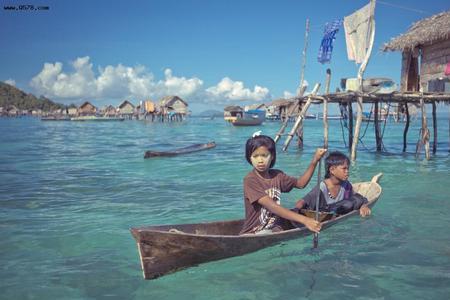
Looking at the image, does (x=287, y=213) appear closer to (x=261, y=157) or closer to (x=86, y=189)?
(x=261, y=157)

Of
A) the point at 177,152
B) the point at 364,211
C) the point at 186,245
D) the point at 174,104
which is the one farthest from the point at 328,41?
the point at 174,104

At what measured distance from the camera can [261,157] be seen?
4.36 meters

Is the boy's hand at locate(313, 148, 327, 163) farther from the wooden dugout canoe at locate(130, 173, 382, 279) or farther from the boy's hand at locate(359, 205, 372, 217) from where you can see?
the boy's hand at locate(359, 205, 372, 217)

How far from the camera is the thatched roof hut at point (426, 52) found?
15.2 metres

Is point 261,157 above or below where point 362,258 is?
above

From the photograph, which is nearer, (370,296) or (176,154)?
(370,296)

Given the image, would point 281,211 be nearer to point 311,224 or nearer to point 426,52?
point 311,224

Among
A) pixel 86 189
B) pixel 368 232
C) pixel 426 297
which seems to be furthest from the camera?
pixel 86 189

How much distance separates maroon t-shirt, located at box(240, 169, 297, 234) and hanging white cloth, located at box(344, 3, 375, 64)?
10292mm

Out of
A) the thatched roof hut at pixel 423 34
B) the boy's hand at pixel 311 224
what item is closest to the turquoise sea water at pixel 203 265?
the boy's hand at pixel 311 224

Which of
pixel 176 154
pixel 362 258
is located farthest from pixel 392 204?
pixel 176 154

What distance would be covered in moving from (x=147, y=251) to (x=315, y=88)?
13253mm

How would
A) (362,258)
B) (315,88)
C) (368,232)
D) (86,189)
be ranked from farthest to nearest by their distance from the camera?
(315,88) < (86,189) < (368,232) < (362,258)

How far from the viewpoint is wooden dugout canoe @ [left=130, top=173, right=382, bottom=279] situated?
13.1 feet
